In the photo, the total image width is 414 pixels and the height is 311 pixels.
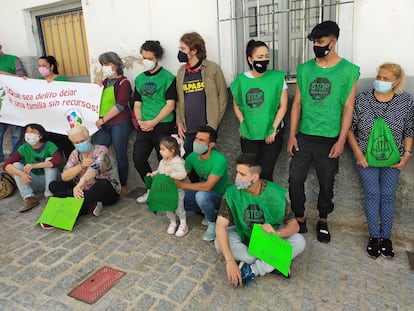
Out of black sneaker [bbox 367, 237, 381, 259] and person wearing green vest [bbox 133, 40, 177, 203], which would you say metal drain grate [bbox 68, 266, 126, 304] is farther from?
black sneaker [bbox 367, 237, 381, 259]

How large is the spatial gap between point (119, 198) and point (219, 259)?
200 centimetres

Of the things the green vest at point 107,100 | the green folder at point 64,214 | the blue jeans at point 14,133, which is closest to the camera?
the green folder at point 64,214

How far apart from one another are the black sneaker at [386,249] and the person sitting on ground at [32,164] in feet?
12.5

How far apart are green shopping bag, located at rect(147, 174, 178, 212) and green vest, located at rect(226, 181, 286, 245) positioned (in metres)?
0.71

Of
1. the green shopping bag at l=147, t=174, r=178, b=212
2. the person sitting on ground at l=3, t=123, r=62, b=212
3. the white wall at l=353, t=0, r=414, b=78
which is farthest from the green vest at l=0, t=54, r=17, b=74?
the white wall at l=353, t=0, r=414, b=78

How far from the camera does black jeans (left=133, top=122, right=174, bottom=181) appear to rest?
14.2 ft

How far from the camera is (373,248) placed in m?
3.32

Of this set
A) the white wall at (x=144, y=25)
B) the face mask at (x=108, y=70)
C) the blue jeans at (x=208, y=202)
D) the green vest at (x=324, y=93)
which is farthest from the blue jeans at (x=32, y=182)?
the green vest at (x=324, y=93)

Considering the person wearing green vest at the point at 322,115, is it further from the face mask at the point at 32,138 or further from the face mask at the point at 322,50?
the face mask at the point at 32,138

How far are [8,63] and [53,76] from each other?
110 centimetres

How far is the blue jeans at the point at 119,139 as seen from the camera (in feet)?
15.4

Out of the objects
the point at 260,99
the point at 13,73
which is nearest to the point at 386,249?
the point at 260,99

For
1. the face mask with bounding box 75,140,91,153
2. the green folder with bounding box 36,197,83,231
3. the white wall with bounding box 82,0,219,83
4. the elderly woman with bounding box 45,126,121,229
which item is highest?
the white wall with bounding box 82,0,219,83

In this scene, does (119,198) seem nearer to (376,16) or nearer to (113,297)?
(113,297)
